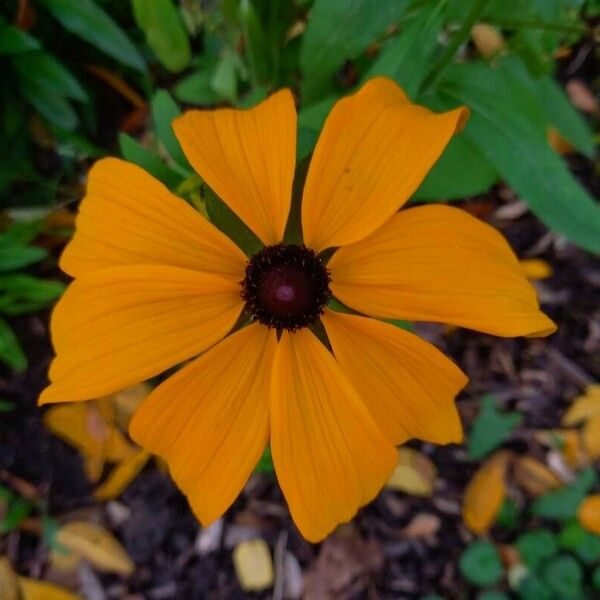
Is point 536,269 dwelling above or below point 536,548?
above

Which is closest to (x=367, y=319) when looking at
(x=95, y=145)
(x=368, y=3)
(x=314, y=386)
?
(x=314, y=386)

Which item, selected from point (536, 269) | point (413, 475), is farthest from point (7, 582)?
point (536, 269)

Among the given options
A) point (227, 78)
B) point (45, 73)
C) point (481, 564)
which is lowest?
point (481, 564)

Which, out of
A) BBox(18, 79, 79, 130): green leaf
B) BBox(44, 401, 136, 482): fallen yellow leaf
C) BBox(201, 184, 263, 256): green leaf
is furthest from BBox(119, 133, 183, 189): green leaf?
BBox(44, 401, 136, 482): fallen yellow leaf

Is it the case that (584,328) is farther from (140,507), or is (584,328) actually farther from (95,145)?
(95,145)

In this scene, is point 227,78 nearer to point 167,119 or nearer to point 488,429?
point 167,119

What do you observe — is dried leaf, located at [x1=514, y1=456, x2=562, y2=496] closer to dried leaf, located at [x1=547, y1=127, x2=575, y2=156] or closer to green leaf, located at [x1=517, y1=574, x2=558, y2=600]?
green leaf, located at [x1=517, y1=574, x2=558, y2=600]

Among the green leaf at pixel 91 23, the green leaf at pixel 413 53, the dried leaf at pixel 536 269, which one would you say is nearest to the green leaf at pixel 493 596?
the dried leaf at pixel 536 269
